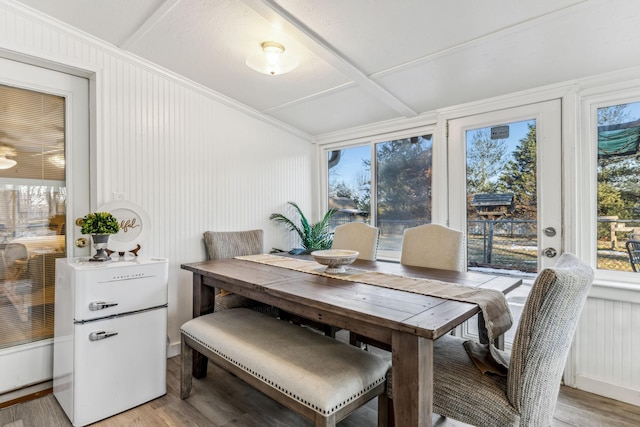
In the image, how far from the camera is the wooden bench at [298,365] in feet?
4.27

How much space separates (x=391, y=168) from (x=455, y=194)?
0.82 meters

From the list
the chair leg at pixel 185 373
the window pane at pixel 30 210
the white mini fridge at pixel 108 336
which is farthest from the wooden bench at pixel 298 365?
the window pane at pixel 30 210

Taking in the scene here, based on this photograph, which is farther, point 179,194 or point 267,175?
point 267,175

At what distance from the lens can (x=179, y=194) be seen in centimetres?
276

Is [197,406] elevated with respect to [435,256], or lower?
lower

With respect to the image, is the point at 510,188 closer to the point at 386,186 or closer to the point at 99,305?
the point at 386,186

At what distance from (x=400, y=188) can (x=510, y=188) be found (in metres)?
1.05

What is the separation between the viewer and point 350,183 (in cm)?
386

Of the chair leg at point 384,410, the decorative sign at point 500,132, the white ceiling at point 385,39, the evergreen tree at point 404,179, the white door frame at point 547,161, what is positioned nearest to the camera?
the chair leg at point 384,410

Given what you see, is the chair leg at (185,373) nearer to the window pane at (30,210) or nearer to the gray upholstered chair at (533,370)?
the window pane at (30,210)

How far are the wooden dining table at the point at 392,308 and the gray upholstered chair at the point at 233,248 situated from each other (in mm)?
447

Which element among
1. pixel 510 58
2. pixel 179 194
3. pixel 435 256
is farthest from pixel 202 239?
pixel 510 58

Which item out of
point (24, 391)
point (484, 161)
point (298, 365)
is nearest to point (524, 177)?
point (484, 161)

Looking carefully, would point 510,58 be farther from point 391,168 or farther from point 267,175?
point 267,175
